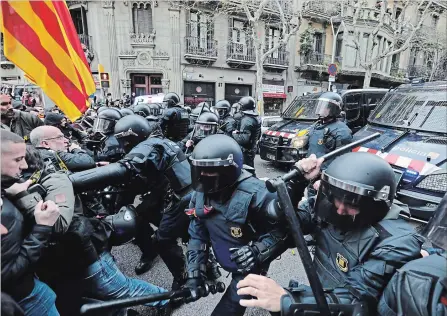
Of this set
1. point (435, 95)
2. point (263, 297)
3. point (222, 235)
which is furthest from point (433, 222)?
point (435, 95)

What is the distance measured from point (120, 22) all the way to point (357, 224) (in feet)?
58.5

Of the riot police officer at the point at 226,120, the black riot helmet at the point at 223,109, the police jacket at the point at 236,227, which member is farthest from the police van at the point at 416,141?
the black riot helmet at the point at 223,109

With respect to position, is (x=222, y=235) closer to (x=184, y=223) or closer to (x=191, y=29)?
(x=184, y=223)

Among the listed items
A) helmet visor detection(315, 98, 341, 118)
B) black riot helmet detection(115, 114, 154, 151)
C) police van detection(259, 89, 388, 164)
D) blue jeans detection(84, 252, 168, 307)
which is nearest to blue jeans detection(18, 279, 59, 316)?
blue jeans detection(84, 252, 168, 307)

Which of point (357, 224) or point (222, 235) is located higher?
point (357, 224)

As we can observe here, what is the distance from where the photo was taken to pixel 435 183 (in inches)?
115

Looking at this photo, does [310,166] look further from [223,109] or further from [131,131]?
[223,109]

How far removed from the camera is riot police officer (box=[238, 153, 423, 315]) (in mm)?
1238

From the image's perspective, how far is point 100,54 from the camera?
16219 mm

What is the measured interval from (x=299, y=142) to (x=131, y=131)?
3.86m

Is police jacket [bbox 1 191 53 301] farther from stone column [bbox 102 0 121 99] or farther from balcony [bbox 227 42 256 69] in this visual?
balcony [bbox 227 42 256 69]

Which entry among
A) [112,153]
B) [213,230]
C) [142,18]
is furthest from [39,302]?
[142,18]

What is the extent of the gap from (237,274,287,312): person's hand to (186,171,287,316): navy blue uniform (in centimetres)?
38

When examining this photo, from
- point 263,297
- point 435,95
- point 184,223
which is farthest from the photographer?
point 435,95
